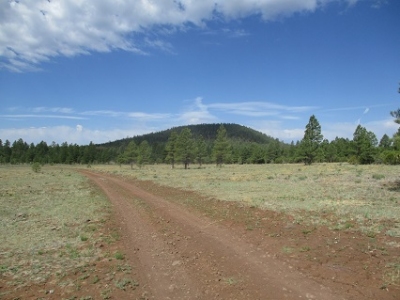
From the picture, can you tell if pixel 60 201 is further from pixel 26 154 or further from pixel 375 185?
pixel 26 154

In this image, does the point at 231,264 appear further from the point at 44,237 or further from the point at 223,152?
the point at 223,152

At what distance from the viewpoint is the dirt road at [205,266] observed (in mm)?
8039

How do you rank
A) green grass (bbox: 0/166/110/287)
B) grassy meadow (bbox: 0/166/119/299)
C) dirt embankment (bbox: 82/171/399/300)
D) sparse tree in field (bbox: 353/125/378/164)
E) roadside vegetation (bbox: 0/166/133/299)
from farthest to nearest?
sparse tree in field (bbox: 353/125/378/164), green grass (bbox: 0/166/110/287), grassy meadow (bbox: 0/166/119/299), roadside vegetation (bbox: 0/166/133/299), dirt embankment (bbox: 82/171/399/300)

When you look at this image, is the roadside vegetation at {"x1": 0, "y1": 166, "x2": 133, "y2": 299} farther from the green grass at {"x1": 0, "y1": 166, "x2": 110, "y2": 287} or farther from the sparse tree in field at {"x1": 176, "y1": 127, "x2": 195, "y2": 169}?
the sparse tree in field at {"x1": 176, "y1": 127, "x2": 195, "y2": 169}

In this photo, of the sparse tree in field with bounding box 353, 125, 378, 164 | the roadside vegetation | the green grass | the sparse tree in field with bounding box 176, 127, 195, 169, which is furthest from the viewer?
the sparse tree in field with bounding box 176, 127, 195, 169

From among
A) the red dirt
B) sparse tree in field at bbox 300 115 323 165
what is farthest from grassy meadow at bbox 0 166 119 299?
sparse tree in field at bbox 300 115 323 165

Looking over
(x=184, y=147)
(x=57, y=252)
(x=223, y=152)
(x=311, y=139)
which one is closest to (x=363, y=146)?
(x=311, y=139)

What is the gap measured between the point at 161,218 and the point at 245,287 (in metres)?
9.51

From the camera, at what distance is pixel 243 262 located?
9992 mm

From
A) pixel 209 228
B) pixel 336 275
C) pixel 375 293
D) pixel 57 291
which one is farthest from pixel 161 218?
pixel 375 293

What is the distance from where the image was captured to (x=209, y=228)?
1444 cm

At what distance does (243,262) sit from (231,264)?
438 millimetres

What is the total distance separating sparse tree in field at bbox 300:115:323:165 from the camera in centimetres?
7412

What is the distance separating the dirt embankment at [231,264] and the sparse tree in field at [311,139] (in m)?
63.3
